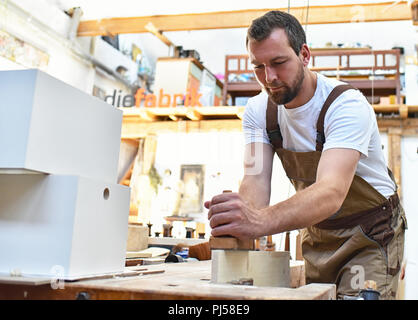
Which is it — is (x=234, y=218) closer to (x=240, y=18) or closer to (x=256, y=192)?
(x=256, y=192)

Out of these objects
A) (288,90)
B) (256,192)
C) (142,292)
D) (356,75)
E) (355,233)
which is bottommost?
(142,292)

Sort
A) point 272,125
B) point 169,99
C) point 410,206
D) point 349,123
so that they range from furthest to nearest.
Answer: point 169,99, point 410,206, point 272,125, point 349,123

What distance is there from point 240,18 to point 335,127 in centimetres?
462

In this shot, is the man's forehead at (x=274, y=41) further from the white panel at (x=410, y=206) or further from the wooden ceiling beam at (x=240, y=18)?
the white panel at (x=410, y=206)

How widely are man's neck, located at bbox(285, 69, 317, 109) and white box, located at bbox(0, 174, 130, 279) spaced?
682 mm

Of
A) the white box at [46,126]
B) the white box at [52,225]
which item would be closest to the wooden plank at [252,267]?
the white box at [52,225]

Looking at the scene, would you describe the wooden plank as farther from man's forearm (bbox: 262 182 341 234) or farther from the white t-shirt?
the white t-shirt

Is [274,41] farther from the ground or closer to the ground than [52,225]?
farther from the ground

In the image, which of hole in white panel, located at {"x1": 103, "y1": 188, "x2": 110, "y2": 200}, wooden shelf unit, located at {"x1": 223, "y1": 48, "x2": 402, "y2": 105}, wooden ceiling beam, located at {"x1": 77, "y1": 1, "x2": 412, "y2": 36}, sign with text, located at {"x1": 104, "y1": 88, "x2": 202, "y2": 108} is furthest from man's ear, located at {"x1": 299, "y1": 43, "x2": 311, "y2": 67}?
sign with text, located at {"x1": 104, "y1": 88, "x2": 202, "y2": 108}

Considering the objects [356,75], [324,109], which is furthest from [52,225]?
[356,75]

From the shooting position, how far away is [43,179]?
0.81 meters

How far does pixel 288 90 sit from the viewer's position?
122 cm

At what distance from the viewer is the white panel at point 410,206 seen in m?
5.09
